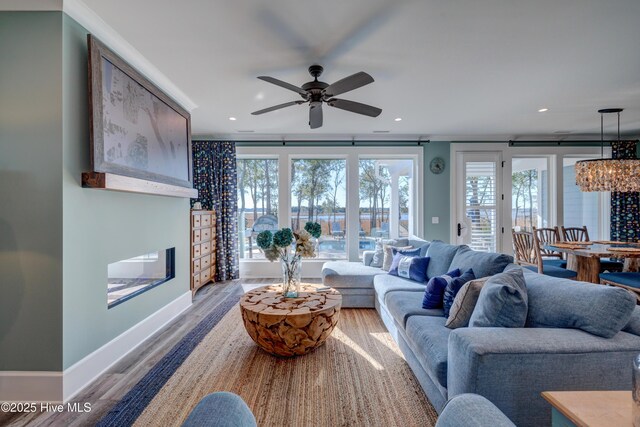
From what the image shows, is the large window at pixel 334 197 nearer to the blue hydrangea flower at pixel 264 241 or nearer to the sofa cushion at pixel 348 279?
the sofa cushion at pixel 348 279

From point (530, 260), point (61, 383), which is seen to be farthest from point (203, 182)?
point (530, 260)

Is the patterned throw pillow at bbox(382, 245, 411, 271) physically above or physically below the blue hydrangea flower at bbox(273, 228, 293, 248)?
below

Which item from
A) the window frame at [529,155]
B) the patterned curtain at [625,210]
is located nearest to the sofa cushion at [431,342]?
the window frame at [529,155]

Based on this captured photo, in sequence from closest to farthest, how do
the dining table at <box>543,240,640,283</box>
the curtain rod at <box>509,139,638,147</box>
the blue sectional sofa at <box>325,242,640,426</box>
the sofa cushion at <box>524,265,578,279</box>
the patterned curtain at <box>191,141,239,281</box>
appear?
the blue sectional sofa at <box>325,242,640,426</box>
the dining table at <box>543,240,640,283</box>
the sofa cushion at <box>524,265,578,279</box>
the patterned curtain at <box>191,141,239,281</box>
the curtain rod at <box>509,139,638,147</box>

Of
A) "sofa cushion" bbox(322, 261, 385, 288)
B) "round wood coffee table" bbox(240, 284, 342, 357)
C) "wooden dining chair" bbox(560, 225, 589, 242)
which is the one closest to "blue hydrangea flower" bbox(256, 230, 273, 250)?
"round wood coffee table" bbox(240, 284, 342, 357)

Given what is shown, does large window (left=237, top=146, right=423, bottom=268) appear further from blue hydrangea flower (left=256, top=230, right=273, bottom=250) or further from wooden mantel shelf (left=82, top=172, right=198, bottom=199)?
blue hydrangea flower (left=256, top=230, right=273, bottom=250)

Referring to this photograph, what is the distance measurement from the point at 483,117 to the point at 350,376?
13.1 feet

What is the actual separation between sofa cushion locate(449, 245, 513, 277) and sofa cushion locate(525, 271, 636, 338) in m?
0.44

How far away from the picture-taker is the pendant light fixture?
3.76m

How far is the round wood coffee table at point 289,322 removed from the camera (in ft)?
7.72

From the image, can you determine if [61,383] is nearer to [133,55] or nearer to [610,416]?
[133,55]

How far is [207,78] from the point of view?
3.04 m

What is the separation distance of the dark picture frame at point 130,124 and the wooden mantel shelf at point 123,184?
64mm

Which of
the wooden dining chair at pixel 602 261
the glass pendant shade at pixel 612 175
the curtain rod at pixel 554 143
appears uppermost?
the curtain rod at pixel 554 143
